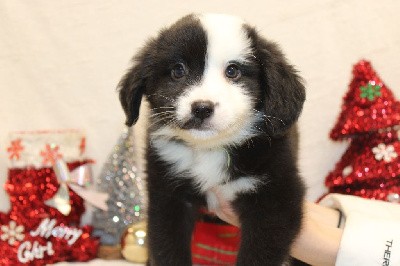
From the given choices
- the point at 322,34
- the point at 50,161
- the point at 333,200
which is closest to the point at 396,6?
the point at 322,34

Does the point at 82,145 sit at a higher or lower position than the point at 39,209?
higher

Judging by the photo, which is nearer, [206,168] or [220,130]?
[220,130]

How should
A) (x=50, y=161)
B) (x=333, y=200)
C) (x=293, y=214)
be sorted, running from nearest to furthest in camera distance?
(x=293, y=214)
(x=333, y=200)
(x=50, y=161)

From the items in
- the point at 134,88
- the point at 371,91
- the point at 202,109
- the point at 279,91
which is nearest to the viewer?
the point at 202,109

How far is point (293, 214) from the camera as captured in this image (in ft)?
6.19

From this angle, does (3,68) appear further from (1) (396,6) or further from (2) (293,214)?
(1) (396,6)

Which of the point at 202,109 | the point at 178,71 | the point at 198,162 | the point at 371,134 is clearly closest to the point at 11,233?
the point at 198,162

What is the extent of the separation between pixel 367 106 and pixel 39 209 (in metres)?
1.87

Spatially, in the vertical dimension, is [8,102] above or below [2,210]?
above

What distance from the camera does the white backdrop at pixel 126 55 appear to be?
3.05m

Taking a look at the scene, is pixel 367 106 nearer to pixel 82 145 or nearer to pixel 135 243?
pixel 135 243

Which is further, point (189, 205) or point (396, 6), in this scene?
point (396, 6)

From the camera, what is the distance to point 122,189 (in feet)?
9.49

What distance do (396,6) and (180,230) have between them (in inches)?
80.7
